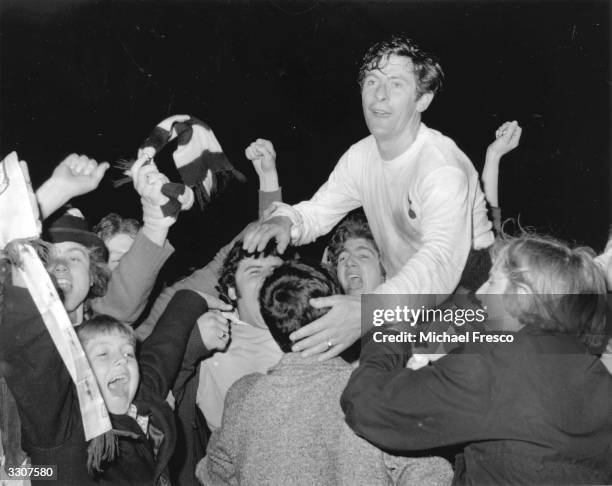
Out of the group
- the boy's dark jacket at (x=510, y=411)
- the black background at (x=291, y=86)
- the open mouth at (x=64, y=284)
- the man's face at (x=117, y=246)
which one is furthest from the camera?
the black background at (x=291, y=86)

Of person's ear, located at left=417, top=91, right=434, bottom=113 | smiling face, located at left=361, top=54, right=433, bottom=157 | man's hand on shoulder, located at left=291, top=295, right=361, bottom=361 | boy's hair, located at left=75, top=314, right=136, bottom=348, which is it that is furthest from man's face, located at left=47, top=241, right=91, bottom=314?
person's ear, located at left=417, top=91, right=434, bottom=113

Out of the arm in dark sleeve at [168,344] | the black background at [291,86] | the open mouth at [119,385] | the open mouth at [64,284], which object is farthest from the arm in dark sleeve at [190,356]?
the black background at [291,86]

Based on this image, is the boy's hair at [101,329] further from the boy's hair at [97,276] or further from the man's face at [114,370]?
the boy's hair at [97,276]

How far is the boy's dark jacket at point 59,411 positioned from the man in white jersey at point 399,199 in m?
0.47

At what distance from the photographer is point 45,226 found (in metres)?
1.89

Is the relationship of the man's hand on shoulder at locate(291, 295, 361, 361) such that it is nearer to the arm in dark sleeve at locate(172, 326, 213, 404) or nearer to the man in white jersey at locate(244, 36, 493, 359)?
the man in white jersey at locate(244, 36, 493, 359)

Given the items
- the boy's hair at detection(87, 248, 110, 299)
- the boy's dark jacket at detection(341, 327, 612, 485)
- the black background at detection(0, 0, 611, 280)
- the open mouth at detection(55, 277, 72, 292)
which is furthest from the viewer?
the black background at detection(0, 0, 611, 280)

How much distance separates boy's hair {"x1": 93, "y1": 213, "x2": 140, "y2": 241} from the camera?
2248mm

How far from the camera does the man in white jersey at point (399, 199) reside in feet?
5.49

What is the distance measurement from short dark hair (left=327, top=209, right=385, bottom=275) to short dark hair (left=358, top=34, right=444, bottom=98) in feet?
1.68

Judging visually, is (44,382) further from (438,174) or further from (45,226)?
(438,174)

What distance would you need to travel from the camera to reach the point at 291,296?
158 cm

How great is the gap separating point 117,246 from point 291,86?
3.12 feet

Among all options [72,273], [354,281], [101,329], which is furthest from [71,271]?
[354,281]
